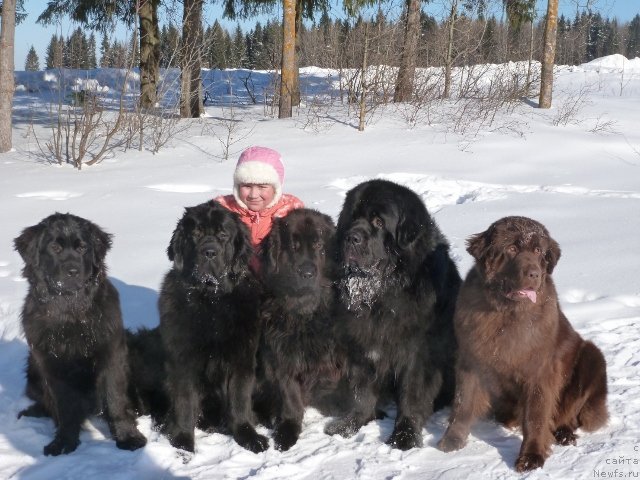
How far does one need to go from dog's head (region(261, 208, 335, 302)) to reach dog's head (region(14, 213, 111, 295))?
38.0 inches

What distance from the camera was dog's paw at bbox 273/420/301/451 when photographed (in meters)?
3.30

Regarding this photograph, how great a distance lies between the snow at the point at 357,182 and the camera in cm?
310


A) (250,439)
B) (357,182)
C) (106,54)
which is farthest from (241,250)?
(106,54)

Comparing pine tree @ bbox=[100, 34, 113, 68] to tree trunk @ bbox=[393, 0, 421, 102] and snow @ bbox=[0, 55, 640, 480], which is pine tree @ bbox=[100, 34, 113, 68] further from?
tree trunk @ bbox=[393, 0, 421, 102]

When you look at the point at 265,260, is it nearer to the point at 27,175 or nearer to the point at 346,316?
the point at 346,316

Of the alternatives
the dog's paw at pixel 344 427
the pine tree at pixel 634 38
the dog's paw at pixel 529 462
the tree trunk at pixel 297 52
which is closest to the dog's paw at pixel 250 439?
the dog's paw at pixel 344 427

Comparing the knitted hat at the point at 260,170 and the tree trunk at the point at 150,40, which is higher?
the tree trunk at the point at 150,40

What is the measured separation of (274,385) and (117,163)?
7384 mm

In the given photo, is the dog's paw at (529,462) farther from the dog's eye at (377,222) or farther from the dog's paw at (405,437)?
the dog's eye at (377,222)

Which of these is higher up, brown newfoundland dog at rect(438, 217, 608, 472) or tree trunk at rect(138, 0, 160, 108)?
tree trunk at rect(138, 0, 160, 108)

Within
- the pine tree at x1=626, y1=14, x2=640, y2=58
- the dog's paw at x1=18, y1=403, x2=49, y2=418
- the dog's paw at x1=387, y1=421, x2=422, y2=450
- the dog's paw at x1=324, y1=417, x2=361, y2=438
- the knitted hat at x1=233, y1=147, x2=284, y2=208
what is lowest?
the dog's paw at x1=18, y1=403, x2=49, y2=418

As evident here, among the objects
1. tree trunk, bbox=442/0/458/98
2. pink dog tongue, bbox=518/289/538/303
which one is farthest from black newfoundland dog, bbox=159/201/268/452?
tree trunk, bbox=442/0/458/98

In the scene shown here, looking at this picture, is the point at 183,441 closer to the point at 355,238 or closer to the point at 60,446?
the point at 60,446

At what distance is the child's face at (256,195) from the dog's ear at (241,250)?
2.84ft
